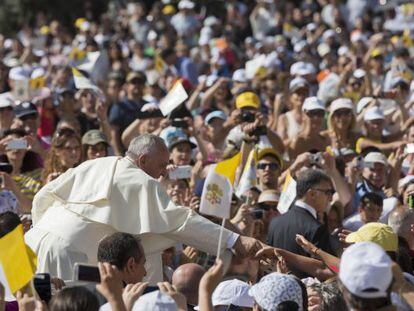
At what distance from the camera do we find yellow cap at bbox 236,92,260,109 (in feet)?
41.9

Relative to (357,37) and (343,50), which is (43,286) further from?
(357,37)

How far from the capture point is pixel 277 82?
54.3ft

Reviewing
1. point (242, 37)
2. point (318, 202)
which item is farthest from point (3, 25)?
point (318, 202)

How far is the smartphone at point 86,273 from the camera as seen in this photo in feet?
19.5

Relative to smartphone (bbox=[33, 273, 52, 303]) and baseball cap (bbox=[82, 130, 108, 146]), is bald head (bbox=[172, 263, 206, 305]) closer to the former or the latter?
smartphone (bbox=[33, 273, 52, 303])

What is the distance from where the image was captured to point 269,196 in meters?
10.3

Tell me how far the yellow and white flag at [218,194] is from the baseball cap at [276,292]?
1.41 m

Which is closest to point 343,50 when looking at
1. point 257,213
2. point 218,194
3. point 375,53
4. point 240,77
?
point 375,53

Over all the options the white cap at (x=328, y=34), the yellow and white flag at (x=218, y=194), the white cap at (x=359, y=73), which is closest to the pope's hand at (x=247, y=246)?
the yellow and white flag at (x=218, y=194)

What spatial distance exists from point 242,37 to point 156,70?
19.5 feet

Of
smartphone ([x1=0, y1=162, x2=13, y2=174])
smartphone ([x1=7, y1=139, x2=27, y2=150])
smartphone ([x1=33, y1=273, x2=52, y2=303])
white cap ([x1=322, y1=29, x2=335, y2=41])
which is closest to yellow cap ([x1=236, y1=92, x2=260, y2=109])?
smartphone ([x1=7, y1=139, x2=27, y2=150])

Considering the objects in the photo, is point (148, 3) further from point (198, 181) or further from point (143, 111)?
point (198, 181)

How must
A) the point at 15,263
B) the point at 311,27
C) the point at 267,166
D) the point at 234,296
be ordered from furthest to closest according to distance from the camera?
the point at 311,27 < the point at 267,166 < the point at 234,296 < the point at 15,263

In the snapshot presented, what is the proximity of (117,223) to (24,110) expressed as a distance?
5236 mm
